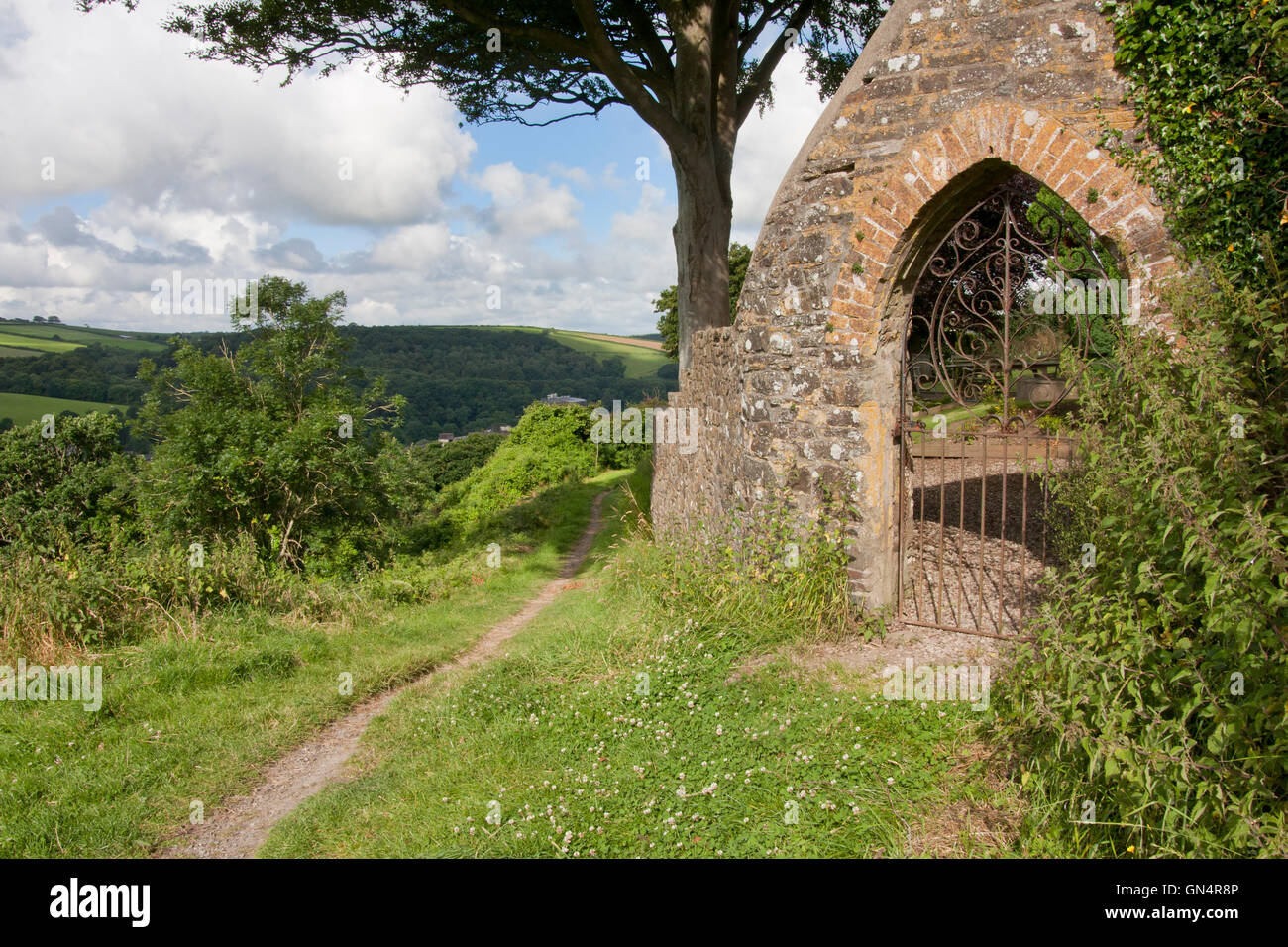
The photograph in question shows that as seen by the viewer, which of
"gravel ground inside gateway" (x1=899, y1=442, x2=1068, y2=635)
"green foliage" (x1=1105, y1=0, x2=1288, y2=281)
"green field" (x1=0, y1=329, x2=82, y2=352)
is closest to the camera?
"green foliage" (x1=1105, y1=0, x2=1288, y2=281)

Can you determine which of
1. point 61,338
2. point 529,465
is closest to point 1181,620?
point 529,465

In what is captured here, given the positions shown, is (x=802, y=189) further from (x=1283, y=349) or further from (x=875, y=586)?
(x=1283, y=349)

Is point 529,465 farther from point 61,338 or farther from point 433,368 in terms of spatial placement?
point 61,338

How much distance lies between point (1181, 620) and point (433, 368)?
47.4m

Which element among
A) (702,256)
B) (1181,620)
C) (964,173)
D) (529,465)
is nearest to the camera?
(1181,620)

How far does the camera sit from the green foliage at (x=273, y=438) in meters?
10.0

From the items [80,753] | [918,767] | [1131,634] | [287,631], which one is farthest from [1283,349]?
[287,631]

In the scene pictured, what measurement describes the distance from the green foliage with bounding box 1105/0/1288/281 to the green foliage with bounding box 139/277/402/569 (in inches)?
378

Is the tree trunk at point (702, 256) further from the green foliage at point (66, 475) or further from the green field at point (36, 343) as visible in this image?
the green field at point (36, 343)

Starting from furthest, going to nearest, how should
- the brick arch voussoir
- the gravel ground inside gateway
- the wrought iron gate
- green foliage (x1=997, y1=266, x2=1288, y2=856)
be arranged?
the gravel ground inside gateway → the wrought iron gate → the brick arch voussoir → green foliage (x1=997, y1=266, x2=1288, y2=856)

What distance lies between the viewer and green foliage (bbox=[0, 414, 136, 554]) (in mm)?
12477

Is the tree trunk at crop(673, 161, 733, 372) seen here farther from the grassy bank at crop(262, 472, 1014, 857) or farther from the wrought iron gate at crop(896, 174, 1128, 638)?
the grassy bank at crop(262, 472, 1014, 857)

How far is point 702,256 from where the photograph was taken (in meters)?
11.3

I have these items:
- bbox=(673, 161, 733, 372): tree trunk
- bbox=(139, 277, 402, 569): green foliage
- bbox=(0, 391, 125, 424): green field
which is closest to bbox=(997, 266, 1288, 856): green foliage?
bbox=(673, 161, 733, 372): tree trunk
